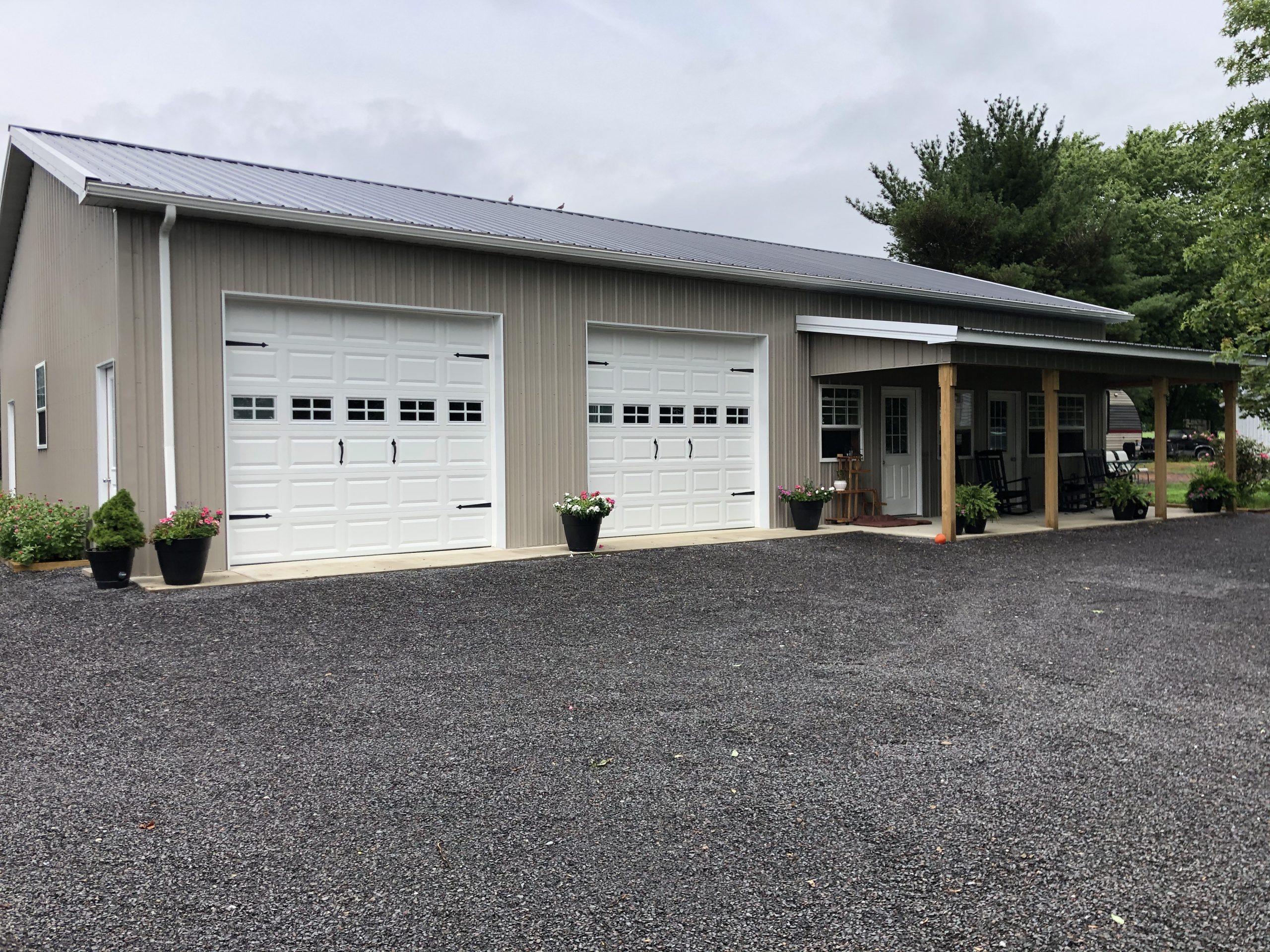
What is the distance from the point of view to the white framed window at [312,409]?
27.8ft

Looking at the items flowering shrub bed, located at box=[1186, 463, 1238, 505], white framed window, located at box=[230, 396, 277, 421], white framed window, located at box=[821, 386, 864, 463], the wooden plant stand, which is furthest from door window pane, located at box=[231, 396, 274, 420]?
flowering shrub bed, located at box=[1186, 463, 1238, 505]

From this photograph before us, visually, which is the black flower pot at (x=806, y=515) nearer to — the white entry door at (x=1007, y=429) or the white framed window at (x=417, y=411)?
the white entry door at (x=1007, y=429)

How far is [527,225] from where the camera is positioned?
10.7 metres

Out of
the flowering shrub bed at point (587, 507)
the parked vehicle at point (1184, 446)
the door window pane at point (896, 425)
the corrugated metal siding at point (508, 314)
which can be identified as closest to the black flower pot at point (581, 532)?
the flowering shrub bed at point (587, 507)


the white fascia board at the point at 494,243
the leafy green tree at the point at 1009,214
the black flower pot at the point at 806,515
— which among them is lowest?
the black flower pot at the point at 806,515

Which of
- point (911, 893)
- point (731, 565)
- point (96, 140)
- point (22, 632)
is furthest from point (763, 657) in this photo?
point (96, 140)

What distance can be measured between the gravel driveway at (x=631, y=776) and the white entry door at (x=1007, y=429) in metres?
7.99

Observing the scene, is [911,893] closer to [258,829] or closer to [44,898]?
[258,829]

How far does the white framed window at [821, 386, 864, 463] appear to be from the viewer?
12.2m

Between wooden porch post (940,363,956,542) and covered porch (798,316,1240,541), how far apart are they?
16mm

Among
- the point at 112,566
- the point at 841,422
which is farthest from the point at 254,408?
the point at 841,422

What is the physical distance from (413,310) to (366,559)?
2.45m

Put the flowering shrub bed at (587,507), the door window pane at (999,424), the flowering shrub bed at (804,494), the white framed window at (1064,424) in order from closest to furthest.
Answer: the flowering shrub bed at (587,507) < the flowering shrub bed at (804,494) < the door window pane at (999,424) < the white framed window at (1064,424)

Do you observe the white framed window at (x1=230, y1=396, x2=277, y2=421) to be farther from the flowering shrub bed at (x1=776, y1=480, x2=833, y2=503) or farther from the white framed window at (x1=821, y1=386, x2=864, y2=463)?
the white framed window at (x1=821, y1=386, x2=864, y2=463)
